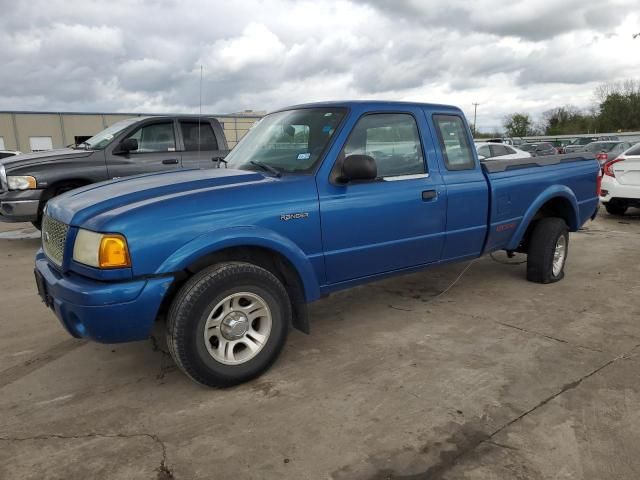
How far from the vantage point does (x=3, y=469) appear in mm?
2473

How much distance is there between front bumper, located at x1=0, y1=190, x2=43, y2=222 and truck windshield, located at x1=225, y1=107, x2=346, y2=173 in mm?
4306

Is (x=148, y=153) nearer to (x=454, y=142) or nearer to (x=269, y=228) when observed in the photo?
(x=454, y=142)

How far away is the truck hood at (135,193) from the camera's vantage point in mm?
2996

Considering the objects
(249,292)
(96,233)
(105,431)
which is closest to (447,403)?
(249,292)

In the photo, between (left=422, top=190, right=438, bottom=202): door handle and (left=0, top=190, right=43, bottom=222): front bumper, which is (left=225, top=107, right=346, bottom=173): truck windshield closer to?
(left=422, top=190, right=438, bottom=202): door handle

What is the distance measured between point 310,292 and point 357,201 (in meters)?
0.76

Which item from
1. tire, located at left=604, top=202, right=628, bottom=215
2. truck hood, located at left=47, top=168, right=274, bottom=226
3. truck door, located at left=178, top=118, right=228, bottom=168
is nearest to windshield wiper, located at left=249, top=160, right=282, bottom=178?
truck hood, located at left=47, top=168, right=274, bottom=226

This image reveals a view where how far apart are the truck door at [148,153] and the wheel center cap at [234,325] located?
540cm

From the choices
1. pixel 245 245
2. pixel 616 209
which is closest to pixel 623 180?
pixel 616 209

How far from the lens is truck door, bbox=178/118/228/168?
8.30 meters

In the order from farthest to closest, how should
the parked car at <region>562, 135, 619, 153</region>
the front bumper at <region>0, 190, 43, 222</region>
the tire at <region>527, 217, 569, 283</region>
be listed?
the parked car at <region>562, 135, 619, 153</region>
the front bumper at <region>0, 190, 43, 222</region>
the tire at <region>527, 217, 569, 283</region>

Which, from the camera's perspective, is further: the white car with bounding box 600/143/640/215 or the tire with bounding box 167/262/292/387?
the white car with bounding box 600/143/640/215

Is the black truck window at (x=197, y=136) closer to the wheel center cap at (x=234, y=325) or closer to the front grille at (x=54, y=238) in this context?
→ the front grille at (x=54, y=238)

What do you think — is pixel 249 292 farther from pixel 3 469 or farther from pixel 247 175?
pixel 3 469
